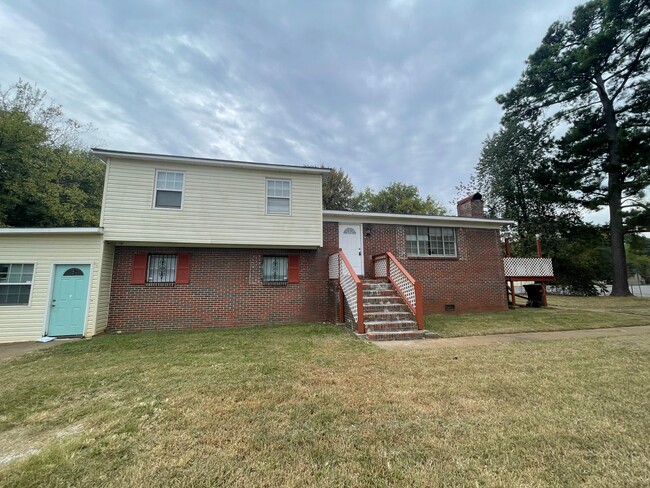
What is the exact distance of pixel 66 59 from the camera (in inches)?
464

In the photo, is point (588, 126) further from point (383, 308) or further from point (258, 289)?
point (258, 289)

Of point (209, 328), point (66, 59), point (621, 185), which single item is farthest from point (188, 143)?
point (621, 185)

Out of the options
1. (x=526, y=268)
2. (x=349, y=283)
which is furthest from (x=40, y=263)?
(x=526, y=268)

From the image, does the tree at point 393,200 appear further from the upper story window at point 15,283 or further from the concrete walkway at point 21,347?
the concrete walkway at point 21,347

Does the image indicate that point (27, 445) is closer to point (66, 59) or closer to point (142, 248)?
point (142, 248)

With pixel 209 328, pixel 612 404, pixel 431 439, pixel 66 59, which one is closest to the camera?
pixel 431 439

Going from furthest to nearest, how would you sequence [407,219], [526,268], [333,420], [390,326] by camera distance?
[526,268] < [407,219] < [390,326] < [333,420]

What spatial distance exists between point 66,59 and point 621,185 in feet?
92.8

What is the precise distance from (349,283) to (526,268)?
30.9 ft

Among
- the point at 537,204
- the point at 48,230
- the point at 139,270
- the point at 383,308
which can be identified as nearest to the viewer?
the point at 383,308

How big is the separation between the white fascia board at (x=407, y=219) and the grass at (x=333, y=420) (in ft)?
19.8

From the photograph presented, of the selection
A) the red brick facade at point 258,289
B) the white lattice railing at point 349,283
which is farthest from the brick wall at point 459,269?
the white lattice railing at point 349,283

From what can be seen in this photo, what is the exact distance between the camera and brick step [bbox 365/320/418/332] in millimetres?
7168

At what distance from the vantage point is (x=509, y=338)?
6.77 m
